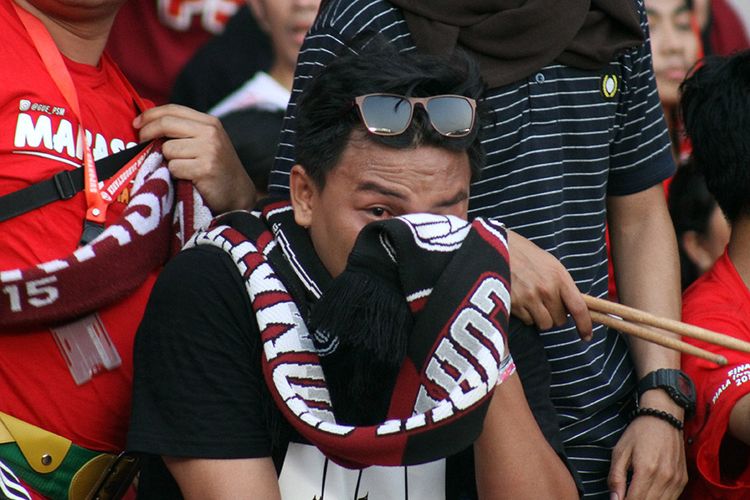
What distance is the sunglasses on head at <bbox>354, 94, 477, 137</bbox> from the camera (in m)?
2.39

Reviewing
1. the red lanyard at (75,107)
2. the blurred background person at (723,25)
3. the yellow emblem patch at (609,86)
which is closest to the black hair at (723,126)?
the yellow emblem patch at (609,86)

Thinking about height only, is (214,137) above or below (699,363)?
above

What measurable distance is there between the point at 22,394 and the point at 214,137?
2.12 ft

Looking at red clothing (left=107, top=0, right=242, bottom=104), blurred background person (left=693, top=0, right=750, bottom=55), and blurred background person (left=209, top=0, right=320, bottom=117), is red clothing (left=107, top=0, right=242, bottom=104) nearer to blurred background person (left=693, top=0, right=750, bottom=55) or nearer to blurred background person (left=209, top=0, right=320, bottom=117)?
blurred background person (left=209, top=0, right=320, bottom=117)

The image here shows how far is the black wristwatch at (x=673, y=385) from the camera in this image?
111 inches

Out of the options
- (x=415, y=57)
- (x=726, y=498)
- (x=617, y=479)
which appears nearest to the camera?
(x=415, y=57)

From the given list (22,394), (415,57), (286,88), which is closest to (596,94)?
(415,57)

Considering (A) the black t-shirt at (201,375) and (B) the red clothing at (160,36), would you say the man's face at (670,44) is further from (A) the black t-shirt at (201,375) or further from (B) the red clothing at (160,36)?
(A) the black t-shirt at (201,375)

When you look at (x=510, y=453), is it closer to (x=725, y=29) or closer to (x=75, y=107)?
(x=75, y=107)

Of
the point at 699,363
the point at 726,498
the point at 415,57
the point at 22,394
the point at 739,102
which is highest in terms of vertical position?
the point at 415,57

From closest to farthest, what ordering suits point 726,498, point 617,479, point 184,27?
point 617,479 → point 726,498 → point 184,27

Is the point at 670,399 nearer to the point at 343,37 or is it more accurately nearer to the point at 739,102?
the point at 739,102

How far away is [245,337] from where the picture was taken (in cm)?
236

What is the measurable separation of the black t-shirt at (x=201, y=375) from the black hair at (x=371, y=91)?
0.28 m
